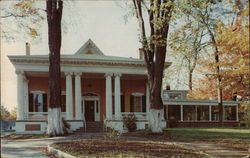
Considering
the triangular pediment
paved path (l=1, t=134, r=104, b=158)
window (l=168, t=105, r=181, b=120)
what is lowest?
paved path (l=1, t=134, r=104, b=158)

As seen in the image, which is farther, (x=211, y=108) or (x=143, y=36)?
(x=211, y=108)

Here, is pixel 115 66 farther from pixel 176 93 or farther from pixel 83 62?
pixel 176 93

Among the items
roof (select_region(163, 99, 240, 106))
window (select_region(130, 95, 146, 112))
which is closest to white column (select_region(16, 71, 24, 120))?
window (select_region(130, 95, 146, 112))

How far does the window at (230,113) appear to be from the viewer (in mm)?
38000

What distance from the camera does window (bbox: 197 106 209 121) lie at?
3634cm

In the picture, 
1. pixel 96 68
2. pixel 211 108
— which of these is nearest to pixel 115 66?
pixel 96 68

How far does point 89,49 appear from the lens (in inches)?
1126

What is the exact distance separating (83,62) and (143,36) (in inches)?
279

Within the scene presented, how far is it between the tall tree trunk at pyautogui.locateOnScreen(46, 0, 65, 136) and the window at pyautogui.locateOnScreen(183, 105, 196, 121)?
18.0 m

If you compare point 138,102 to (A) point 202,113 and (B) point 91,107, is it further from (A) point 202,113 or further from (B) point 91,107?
(A) point 202,113

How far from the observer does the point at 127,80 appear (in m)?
30.7

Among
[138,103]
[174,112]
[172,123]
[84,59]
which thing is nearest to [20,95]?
[84,59]

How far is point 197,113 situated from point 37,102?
1744cm

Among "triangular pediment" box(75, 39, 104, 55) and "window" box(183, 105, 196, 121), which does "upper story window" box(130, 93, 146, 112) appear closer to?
"triangular pediment" box(75, 39, 104, 55)
